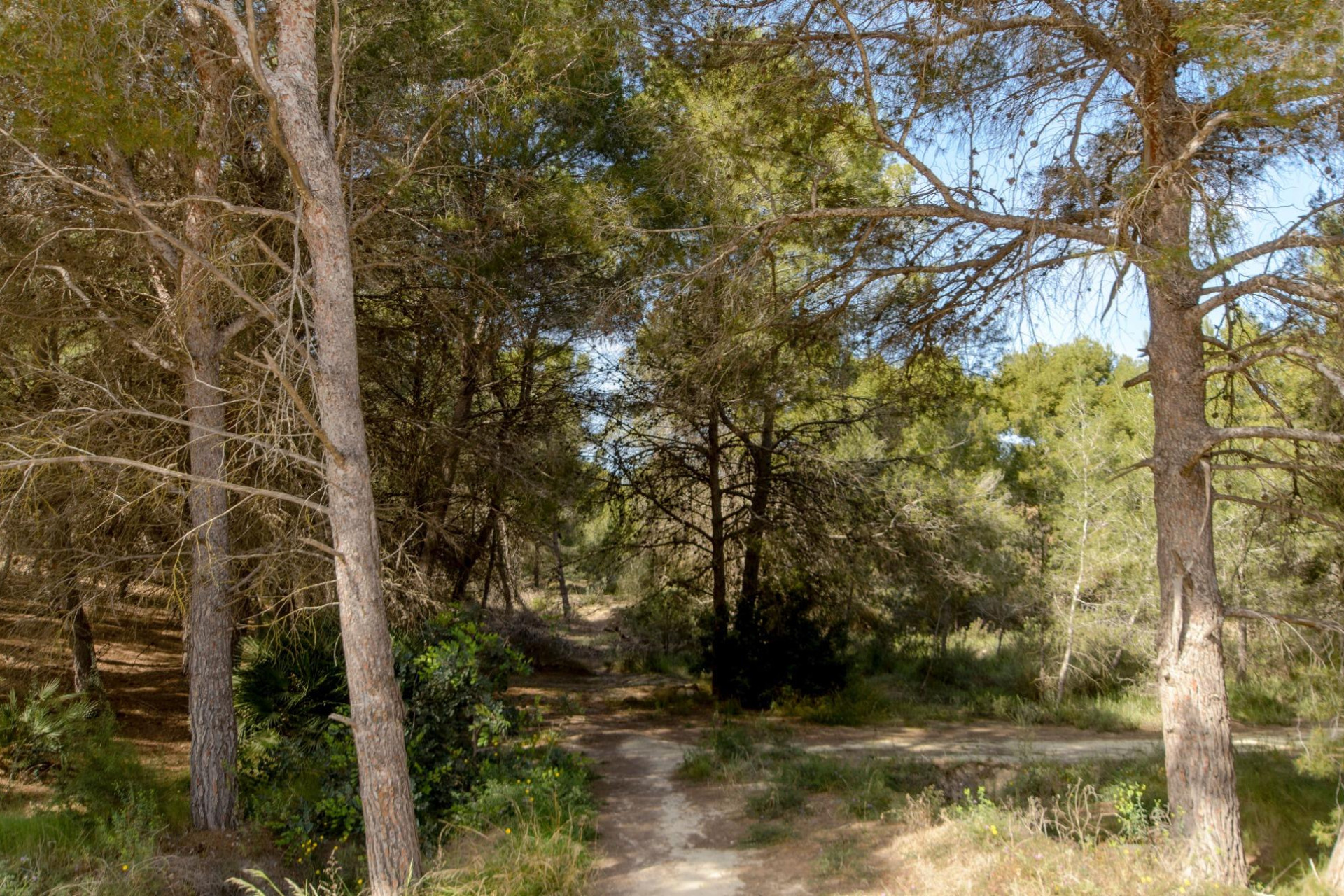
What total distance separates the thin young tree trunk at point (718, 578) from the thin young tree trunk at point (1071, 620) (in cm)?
669

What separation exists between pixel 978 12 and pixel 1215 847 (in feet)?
21.1

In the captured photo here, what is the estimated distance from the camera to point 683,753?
35.6 ft

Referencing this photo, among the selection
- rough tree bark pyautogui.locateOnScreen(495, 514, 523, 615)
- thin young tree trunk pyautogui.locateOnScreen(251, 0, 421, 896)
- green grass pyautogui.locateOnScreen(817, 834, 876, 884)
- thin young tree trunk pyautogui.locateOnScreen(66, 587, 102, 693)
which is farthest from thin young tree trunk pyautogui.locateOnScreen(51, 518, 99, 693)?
green grass pyautogui.locateOnScreen(817, 834, 876, 884)

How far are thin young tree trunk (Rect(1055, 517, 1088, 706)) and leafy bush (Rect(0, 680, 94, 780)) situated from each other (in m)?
15.2

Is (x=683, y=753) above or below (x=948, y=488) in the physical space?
below

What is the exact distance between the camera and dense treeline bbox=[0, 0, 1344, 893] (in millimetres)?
6340

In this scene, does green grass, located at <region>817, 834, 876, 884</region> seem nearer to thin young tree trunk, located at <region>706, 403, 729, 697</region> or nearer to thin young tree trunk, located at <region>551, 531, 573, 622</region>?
thin young tree trunk, located at <region>551, 531, 573, 622</region>

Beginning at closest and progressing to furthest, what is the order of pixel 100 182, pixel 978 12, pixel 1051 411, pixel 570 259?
pixel 978 12, pixel 100 182, pixel 570 259, pixel 1051 411

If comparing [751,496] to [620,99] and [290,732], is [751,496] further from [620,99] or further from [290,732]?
[290,732]

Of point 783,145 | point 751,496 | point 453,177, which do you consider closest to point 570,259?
point 453,177

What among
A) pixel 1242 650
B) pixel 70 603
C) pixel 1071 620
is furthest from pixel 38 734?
pixel 1242 650

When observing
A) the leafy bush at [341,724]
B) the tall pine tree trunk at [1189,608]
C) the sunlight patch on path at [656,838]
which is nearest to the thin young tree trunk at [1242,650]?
the tall pine tree trunk at [1189,608]

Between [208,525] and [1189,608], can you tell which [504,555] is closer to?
[208,525]

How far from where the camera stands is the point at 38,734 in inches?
344
